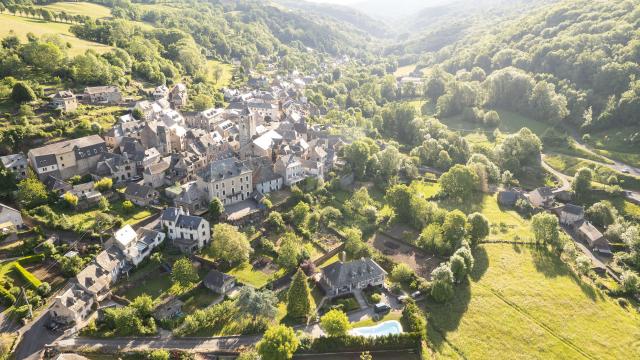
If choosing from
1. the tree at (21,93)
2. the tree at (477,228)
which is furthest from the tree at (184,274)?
the tree at (21,93)

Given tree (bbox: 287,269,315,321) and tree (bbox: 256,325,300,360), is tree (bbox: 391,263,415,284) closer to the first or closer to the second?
tree (bbox: 287,269,315,321)

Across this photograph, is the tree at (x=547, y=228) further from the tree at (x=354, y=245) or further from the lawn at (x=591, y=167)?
the lawn at (x=591, y=167)

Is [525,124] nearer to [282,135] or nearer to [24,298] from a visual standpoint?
[282,135]

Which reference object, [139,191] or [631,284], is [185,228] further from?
[631,284]

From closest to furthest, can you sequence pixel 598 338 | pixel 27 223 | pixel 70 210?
1. pixel 598 338
2. pixel 27 223
3. pixel 70 210

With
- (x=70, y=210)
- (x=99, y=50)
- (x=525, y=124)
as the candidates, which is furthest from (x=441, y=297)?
(x=99, y=50)

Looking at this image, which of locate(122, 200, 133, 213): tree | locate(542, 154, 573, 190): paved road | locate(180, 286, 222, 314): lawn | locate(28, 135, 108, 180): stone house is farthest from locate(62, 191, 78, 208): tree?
locate(542, 154, 573, 190): paved road
